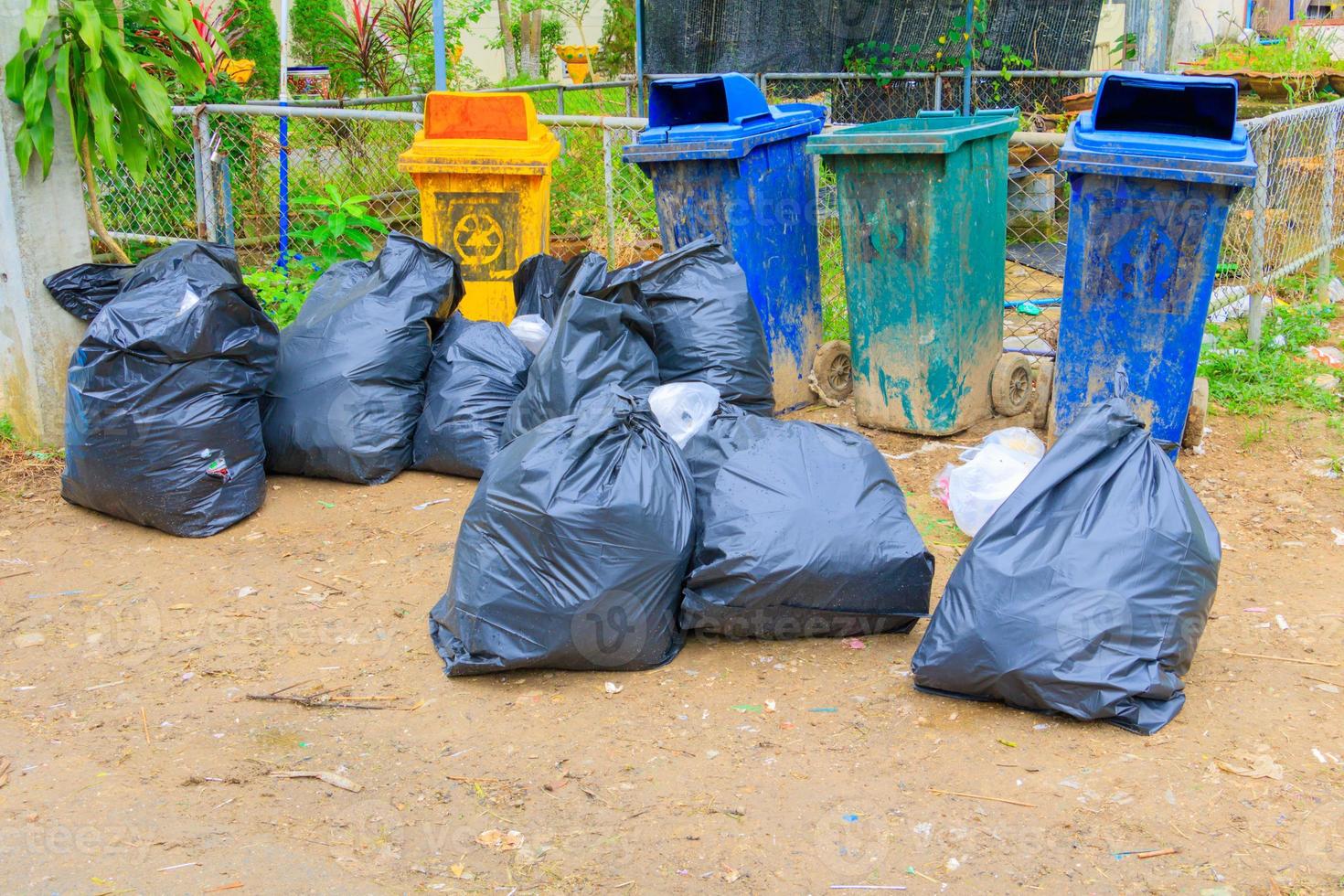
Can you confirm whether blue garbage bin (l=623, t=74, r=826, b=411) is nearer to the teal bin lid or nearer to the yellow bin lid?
the teal bin lid

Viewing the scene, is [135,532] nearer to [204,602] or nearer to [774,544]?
[204,602]

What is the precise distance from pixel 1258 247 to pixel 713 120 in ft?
8.00

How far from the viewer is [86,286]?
453 centimetres

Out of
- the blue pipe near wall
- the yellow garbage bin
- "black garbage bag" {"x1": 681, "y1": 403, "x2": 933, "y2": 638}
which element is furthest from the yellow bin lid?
"black garbage bag" {"x1": 681, "y1": 403, "x2": 933, "y2": 638}

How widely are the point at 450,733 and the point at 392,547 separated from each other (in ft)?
3.94

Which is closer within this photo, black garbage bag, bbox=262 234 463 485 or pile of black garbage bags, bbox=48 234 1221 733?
pile of black garbage bags, bbox=48 234 1221 733

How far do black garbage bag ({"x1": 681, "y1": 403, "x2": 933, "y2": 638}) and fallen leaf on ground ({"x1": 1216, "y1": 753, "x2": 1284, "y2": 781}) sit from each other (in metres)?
0.83

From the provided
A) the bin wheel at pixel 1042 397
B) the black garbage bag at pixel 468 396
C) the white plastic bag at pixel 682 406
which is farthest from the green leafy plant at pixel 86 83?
the bin wheel at pixel 1042 397

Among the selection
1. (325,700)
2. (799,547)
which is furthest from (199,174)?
(799,547)

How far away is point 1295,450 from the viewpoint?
4332 millimetres

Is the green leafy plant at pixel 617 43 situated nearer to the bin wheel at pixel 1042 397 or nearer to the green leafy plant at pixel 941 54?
the green leafy plant at pixel 941 54

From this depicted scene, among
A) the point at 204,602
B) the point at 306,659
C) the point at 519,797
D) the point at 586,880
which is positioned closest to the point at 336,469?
the point at 204,602

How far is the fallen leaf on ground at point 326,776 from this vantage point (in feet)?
8.36

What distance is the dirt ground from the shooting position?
225cm
